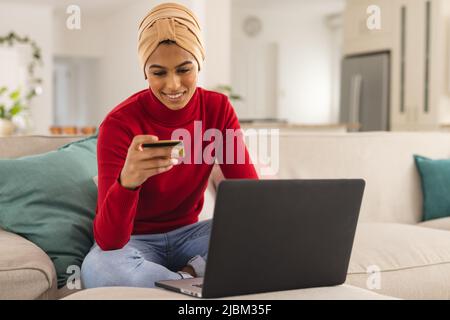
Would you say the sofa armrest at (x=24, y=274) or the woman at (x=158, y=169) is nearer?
the woman at (x=158, y=169)

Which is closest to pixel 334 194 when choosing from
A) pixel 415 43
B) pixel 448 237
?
pixel 448 237

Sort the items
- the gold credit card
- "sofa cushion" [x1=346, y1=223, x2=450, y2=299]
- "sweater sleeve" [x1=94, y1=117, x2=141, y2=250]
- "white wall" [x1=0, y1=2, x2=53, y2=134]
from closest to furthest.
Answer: the gold credit card
"sweater sleeve" [x1=94, y1=117, x2=141, y2=250]
"sofa cushion" [x1=346, y1=223, x2=450, y2=299]
"white wall" [x1=0, y1=2, x2=53, y2=134]

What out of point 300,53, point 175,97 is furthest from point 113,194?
point 300,53

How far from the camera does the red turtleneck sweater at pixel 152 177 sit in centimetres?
156

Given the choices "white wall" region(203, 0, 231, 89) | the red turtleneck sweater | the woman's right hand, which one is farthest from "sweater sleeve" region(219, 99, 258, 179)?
"white wall" region(203, 0, 231, 89)

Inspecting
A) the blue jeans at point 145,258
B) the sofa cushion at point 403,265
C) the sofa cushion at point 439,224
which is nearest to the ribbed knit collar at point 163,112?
the blue jeans at point 145,258

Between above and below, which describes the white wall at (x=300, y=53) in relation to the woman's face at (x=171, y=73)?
above

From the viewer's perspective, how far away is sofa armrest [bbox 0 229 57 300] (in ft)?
5.54

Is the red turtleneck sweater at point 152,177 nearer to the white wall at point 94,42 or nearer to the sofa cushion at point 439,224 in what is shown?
the sofa cushion at point 439,224

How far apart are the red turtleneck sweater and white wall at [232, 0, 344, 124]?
9.03 metres

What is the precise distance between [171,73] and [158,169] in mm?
289

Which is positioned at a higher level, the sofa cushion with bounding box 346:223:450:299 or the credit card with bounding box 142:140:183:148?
the credit card with bounding box 142:140:183:148

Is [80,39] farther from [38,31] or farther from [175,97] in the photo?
[175,97]

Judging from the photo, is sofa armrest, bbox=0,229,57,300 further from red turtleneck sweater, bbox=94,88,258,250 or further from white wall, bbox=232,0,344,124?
white wall, bbox=232,0,344,124
